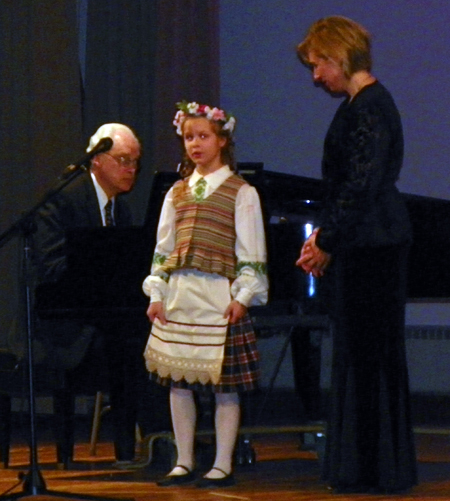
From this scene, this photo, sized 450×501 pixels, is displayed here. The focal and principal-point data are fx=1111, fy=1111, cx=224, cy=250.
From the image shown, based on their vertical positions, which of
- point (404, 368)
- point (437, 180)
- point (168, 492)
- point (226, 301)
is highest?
point (437, 180)

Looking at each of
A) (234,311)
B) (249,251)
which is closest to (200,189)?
(249,251)

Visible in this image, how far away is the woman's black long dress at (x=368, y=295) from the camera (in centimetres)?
335

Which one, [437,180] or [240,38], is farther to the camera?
[240,38]

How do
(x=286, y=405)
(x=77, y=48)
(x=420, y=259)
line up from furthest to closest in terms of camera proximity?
1. (x=286, y=405)
2. (x=77, y=48)
3. (x=420, y=259)

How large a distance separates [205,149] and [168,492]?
1132 millimetres

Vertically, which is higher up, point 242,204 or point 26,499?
point 242,204

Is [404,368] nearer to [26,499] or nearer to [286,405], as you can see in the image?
[26,499]

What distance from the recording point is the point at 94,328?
178 inches

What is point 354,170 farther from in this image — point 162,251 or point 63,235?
point 63,235

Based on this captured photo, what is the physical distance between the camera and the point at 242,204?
370 cm

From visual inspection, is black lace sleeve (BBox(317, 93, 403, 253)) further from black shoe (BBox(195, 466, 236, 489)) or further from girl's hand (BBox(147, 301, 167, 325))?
black shoe (BBox(195, 466, 236, 489))

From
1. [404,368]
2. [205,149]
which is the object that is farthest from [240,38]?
[404,368]

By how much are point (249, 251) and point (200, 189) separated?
272 millimetres

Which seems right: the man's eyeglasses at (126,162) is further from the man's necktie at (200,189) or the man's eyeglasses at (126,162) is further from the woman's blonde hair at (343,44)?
the woman's blonde hair at (343,44)
